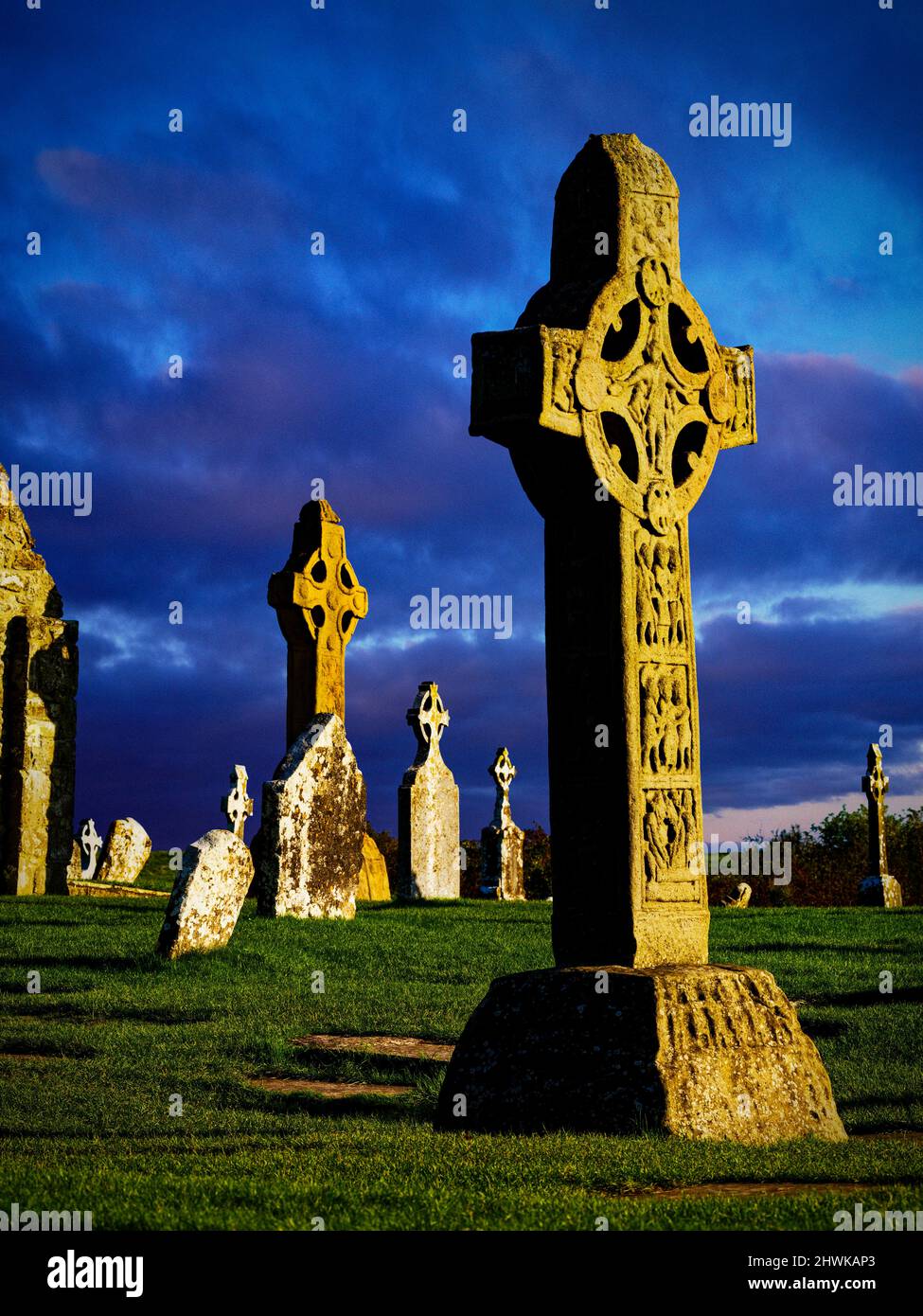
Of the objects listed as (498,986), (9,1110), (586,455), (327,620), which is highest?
(327,620)

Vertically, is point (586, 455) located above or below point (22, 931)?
above

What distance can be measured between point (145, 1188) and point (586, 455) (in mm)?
3921

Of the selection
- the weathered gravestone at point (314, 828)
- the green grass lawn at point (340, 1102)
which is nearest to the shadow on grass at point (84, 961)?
the green grass lawn at point (340, 1102)

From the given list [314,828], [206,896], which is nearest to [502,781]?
[314,828]

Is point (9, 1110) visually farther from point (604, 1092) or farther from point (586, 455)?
point (586, 455)

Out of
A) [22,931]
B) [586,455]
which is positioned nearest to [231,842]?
[22,931]

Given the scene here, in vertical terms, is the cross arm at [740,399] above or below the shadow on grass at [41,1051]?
above

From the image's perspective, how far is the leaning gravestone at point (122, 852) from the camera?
25.0 metres

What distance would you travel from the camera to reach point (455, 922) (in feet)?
50.4

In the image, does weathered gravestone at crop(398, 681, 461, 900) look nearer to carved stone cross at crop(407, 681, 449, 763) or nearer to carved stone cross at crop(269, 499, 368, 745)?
carved stone cross at crop(407, 681, 449, 763)

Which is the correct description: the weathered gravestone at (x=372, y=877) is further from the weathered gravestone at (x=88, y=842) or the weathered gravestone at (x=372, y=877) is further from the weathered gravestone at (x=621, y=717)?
the weathered gravestone at (x=621, y=717)

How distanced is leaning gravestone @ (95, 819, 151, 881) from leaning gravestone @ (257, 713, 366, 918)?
10.1m

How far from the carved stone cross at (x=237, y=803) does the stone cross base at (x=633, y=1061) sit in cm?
1788

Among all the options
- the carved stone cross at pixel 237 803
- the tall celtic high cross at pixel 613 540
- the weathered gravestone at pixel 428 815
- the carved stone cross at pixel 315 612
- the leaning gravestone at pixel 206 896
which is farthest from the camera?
the carved stone cross at pixel 237 803
